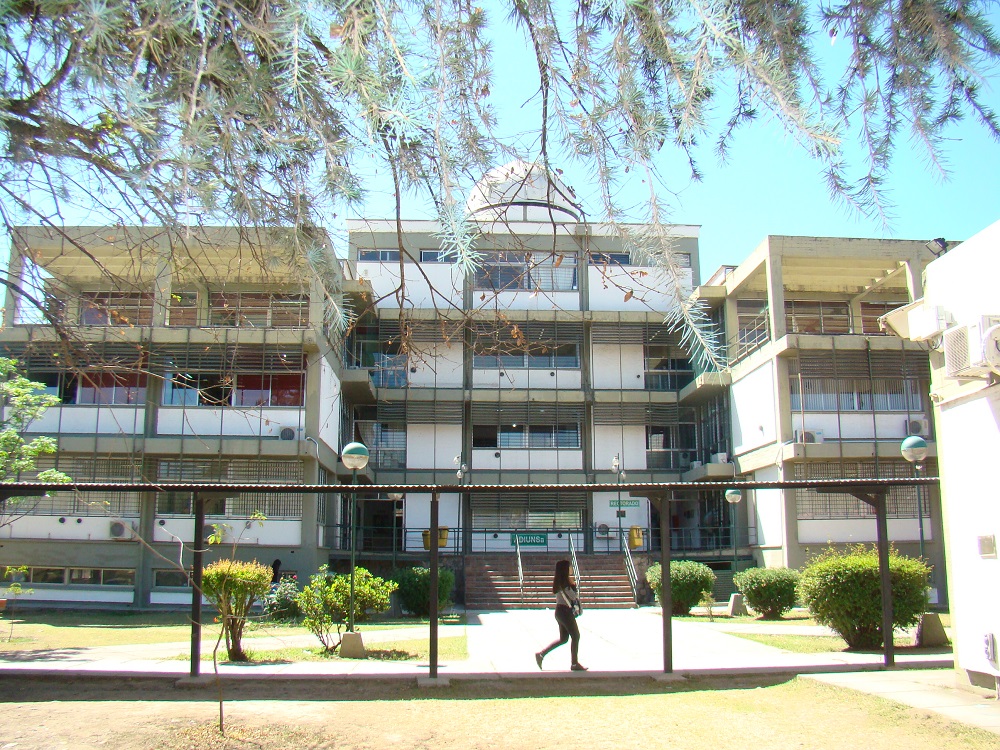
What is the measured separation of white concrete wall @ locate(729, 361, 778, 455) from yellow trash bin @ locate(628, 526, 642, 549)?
14.2 feet

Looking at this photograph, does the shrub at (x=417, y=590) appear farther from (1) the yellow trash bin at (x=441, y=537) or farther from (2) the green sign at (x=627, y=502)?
(2) the green sign at (x=627, y=502)

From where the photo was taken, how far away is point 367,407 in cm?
3191

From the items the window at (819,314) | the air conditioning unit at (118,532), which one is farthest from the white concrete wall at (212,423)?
the window at (819,314)

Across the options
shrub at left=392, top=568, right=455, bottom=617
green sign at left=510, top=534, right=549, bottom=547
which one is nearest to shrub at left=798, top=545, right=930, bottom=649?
shrub at left=392, top=568, right=455, bottom=617

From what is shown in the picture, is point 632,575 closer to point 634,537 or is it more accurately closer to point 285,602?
point 634,537

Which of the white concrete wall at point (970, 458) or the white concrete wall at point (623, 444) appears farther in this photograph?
the white concrete wall at point (623, 444)

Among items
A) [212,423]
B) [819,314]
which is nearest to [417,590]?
[212,423]

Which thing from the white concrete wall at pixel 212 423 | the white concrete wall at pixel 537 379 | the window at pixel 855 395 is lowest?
the white concrete wall at pixel 212 423

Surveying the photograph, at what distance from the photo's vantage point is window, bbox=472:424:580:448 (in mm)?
32000

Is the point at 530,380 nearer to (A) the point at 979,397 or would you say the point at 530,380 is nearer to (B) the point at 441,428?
(B) the point at 441,428

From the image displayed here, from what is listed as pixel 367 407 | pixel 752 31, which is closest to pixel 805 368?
pixel 367 407

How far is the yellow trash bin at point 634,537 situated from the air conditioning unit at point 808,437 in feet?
22.7

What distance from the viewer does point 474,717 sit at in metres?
8.19

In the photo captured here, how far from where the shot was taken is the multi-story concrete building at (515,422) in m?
23.6
